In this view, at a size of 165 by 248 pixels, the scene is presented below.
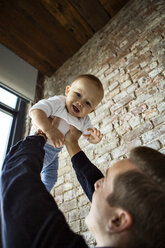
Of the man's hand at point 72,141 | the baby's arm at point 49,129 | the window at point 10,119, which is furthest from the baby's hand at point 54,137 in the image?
the window at point 10,119

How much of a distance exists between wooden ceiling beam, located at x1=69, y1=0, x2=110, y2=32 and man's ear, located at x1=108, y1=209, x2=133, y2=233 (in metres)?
2.70

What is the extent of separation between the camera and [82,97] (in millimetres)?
1294

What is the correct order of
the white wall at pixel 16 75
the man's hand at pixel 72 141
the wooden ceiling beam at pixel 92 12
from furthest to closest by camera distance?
the white wall at pixel 16 75 → the wooden ceiling beam at pixel 92 12 → the man's hand at pixel 72 141

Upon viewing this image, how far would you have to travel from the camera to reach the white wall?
8.97ft

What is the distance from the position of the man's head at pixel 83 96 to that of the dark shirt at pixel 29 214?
2.15 ft

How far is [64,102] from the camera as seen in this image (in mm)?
1305

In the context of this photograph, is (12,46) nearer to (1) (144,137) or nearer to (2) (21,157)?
(1) (144,137)

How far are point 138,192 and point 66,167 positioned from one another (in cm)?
158

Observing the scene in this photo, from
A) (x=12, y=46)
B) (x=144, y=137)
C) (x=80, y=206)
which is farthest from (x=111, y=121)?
(x=12, y=46)

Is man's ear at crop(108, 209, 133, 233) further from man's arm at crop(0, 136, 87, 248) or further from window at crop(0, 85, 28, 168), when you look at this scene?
window at crop(0, 85, 28, 168)

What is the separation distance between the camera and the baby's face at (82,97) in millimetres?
1270

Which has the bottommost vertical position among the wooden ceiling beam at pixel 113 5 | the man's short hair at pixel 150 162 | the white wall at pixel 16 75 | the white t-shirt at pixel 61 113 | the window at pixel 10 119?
the man's short hair at pixel 150 162

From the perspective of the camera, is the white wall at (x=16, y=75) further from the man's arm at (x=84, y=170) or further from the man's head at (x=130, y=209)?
the man's head at (x=130, y=209)

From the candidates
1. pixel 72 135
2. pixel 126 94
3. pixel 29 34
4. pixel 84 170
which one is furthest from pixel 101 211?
pixel 29 34
